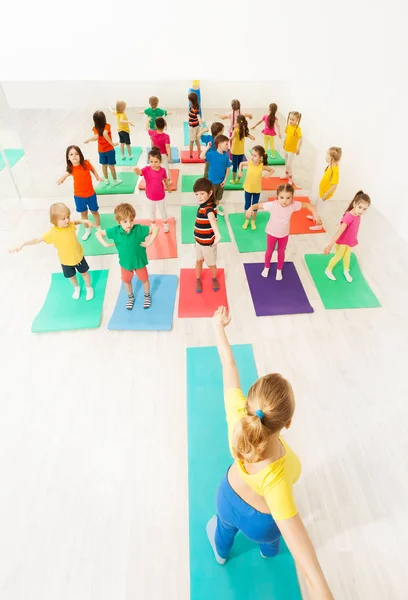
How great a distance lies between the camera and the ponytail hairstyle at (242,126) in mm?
5270

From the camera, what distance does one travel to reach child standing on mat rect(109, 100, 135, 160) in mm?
5359

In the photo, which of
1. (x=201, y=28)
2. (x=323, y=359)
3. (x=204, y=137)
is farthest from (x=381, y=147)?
(x=323, y=359)

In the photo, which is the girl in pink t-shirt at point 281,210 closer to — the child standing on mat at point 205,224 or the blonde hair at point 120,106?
the child standing on mat at point 205,224

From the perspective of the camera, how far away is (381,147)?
566 cm

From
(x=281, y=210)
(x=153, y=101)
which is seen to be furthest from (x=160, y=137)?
(x=281, y=210)

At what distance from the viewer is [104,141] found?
5.39 m

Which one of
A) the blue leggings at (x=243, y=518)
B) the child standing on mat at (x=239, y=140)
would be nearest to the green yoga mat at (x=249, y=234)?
the child standing on mat at (x=239, y=140)

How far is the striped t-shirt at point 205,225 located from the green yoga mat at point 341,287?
5.31ft

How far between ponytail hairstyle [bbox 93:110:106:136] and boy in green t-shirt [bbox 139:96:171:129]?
0.69m

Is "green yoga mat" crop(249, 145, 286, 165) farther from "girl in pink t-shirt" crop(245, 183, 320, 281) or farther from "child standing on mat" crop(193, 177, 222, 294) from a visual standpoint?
"child standing on mat" crop(193, 177, 222, 294)

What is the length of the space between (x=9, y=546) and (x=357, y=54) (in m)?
6.66

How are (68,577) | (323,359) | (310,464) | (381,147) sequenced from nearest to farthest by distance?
(68,577) < (310,464) < (323,359) < (381,147)

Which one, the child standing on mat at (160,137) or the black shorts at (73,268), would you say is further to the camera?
the child standing on mat at (160,137)

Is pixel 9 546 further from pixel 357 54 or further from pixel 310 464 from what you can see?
pixel 357 54
